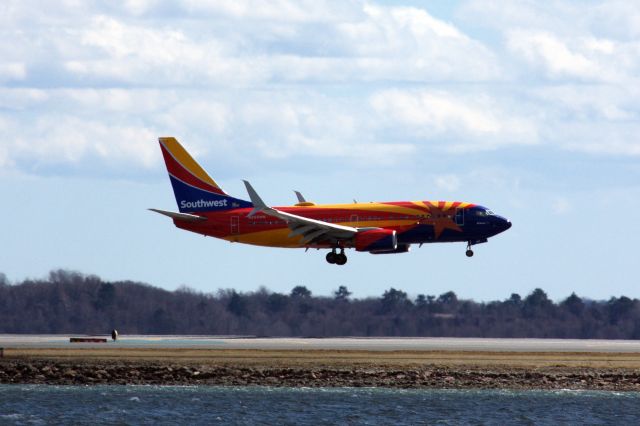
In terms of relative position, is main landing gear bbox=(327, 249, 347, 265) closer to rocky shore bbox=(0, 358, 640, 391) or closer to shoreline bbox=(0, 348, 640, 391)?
shoreline bbox=(0, 348, 640, 391)

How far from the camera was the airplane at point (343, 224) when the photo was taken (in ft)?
346

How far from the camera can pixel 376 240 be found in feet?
344

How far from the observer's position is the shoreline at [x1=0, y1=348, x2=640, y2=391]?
8462 cm

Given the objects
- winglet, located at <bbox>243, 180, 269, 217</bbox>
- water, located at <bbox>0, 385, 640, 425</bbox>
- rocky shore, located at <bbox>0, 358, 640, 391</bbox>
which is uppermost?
winglet, located at <bbox>243, 180, 269, 217</bbox>

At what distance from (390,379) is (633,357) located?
17092 millimetres

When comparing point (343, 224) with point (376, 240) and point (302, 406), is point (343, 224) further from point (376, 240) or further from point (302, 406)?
point (302, 406)

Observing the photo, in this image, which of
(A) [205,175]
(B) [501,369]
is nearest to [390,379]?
(B) [501,369]

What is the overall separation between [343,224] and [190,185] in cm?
1368

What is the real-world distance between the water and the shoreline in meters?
1.22

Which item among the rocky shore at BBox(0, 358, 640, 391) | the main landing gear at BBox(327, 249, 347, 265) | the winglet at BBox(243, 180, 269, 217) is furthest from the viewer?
the main landing gear at BBox(327, 249, 347, 265)

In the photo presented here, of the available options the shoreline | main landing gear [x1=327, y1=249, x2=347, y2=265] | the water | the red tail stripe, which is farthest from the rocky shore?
the red tail stripe

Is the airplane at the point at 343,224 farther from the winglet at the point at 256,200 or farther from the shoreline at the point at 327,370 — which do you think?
the shoreline at the point at 327,370

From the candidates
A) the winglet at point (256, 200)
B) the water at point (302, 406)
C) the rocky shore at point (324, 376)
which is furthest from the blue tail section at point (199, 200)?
the water at point (302, 406)

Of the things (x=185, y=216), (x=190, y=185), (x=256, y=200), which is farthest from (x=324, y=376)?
(x=190, y=185)
